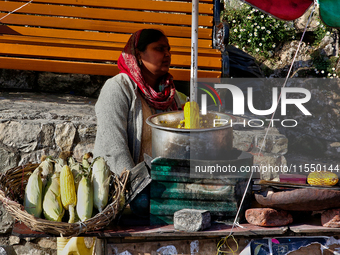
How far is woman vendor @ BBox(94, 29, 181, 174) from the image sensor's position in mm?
2490

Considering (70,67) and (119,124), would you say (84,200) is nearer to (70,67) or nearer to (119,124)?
(119,124)

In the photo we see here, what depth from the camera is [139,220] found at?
1878mm

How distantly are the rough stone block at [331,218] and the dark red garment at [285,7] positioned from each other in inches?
46.7

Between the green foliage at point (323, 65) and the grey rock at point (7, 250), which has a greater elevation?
the green foliage at point (323, 65)

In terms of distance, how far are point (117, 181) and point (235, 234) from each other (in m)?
0.61

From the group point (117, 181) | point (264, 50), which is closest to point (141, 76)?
point (117, 181)

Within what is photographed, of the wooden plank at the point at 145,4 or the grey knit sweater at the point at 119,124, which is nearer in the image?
the grey knit sweater at the point at 119,124

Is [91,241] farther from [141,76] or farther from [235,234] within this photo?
[141,76]

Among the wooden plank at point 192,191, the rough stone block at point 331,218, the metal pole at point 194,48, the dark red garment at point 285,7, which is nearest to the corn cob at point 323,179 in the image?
the rough stone block at point 331,218

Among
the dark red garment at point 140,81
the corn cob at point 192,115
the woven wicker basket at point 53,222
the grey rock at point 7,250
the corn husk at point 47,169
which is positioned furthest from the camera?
the grey rock at point 7,250

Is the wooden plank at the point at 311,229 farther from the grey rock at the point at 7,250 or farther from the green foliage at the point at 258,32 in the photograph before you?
the green foliage at the point at 258,32

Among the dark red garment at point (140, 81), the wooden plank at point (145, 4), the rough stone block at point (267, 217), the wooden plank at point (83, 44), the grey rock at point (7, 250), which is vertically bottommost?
the grey rock at point (7, 250)

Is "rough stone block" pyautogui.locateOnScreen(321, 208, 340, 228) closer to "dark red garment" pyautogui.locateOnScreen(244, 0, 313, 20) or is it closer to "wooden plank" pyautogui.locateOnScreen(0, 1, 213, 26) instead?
"dark red garment" pyautogui.locateOnScreen(244, 0, 313, 20)

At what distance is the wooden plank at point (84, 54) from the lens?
151 inches
